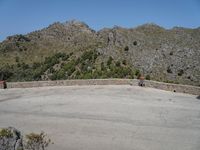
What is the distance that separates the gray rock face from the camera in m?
13.8

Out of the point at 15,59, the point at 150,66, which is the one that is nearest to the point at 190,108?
the point at 150,66

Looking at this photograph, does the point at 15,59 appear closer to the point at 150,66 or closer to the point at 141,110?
the point at 150,66

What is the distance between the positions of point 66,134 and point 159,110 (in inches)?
263

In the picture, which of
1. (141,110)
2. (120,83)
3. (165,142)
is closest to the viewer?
(165,142)

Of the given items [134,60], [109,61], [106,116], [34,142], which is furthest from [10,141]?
[134,60]

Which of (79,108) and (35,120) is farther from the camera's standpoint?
(79,108)

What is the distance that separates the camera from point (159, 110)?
22031 millimetres

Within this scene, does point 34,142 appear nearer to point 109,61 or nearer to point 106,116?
point 106,116

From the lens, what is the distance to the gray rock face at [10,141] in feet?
45.4

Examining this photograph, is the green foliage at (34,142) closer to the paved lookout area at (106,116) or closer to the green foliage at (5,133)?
the green foliage at (5,133)

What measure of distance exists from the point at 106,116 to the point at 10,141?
7412 millimetres

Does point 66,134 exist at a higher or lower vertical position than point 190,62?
lower

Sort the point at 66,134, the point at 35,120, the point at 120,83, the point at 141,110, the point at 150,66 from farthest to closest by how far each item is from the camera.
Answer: the point at 150,66, the point at 120,83, the point at 141,110, the point at 35,120, the point at 66,134

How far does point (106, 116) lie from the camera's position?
2058 centimetres
